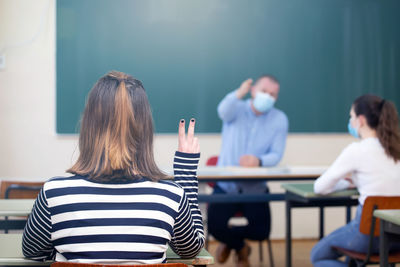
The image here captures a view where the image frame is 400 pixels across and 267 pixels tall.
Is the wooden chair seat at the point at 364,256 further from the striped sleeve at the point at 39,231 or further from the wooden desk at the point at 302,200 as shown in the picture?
the striped sleeve at the point at 39,231

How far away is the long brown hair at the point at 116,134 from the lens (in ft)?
3.95

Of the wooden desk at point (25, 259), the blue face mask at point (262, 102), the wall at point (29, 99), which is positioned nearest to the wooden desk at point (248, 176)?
the blue face mask at point (262, 102)

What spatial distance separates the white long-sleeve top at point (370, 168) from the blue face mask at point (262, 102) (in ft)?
4.56

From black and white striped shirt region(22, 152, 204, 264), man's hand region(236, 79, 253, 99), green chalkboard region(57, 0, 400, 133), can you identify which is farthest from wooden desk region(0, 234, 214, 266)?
green chalkboard region(57, 0, 400, 133)

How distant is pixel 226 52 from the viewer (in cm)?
471

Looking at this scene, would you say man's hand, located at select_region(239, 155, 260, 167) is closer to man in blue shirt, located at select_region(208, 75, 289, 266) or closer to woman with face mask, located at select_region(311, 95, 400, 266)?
man in blue shirt, located at select_region(208, 75, 289, 266)

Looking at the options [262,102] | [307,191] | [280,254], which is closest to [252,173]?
[307,191]

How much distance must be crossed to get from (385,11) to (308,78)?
1.08 metres

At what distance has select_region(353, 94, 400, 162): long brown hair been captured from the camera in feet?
8.00

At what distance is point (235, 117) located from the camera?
3869mm

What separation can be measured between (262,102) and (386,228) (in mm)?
1983

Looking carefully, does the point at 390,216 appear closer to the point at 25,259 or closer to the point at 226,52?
the point at 25,259

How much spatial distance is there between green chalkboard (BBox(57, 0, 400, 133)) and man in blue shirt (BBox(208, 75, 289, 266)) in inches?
32.4

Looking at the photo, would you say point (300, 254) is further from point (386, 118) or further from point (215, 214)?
point (386, 118)
